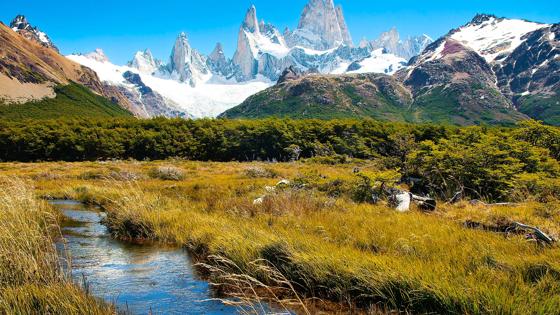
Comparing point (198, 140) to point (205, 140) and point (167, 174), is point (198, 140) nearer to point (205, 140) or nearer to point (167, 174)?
point (205, 140)

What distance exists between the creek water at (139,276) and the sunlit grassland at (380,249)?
85cm

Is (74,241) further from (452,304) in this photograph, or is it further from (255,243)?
(452,304)

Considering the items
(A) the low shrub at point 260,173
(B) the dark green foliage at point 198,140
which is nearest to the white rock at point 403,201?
(A) the low shrub at point 260,173

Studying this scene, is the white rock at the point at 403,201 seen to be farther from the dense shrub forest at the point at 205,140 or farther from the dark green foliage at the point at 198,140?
the dark green foliage at the point at 198,140

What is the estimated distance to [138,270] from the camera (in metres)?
10.9

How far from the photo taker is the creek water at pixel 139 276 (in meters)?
8.42

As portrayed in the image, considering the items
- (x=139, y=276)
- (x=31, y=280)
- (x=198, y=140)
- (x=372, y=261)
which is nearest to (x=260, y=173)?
(x=139, y=276)

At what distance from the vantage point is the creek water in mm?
8422

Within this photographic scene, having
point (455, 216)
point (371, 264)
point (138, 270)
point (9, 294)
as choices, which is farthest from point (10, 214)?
point (455, 216)

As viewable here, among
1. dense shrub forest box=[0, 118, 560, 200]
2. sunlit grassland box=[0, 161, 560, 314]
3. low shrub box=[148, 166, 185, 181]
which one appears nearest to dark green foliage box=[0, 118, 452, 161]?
dense shrub forest box=[0, 118, 560, 200]

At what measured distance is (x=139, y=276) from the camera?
409 inches

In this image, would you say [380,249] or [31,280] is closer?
[31,280]

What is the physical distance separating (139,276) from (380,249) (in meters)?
5.73

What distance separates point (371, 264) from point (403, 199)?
9.37 m
